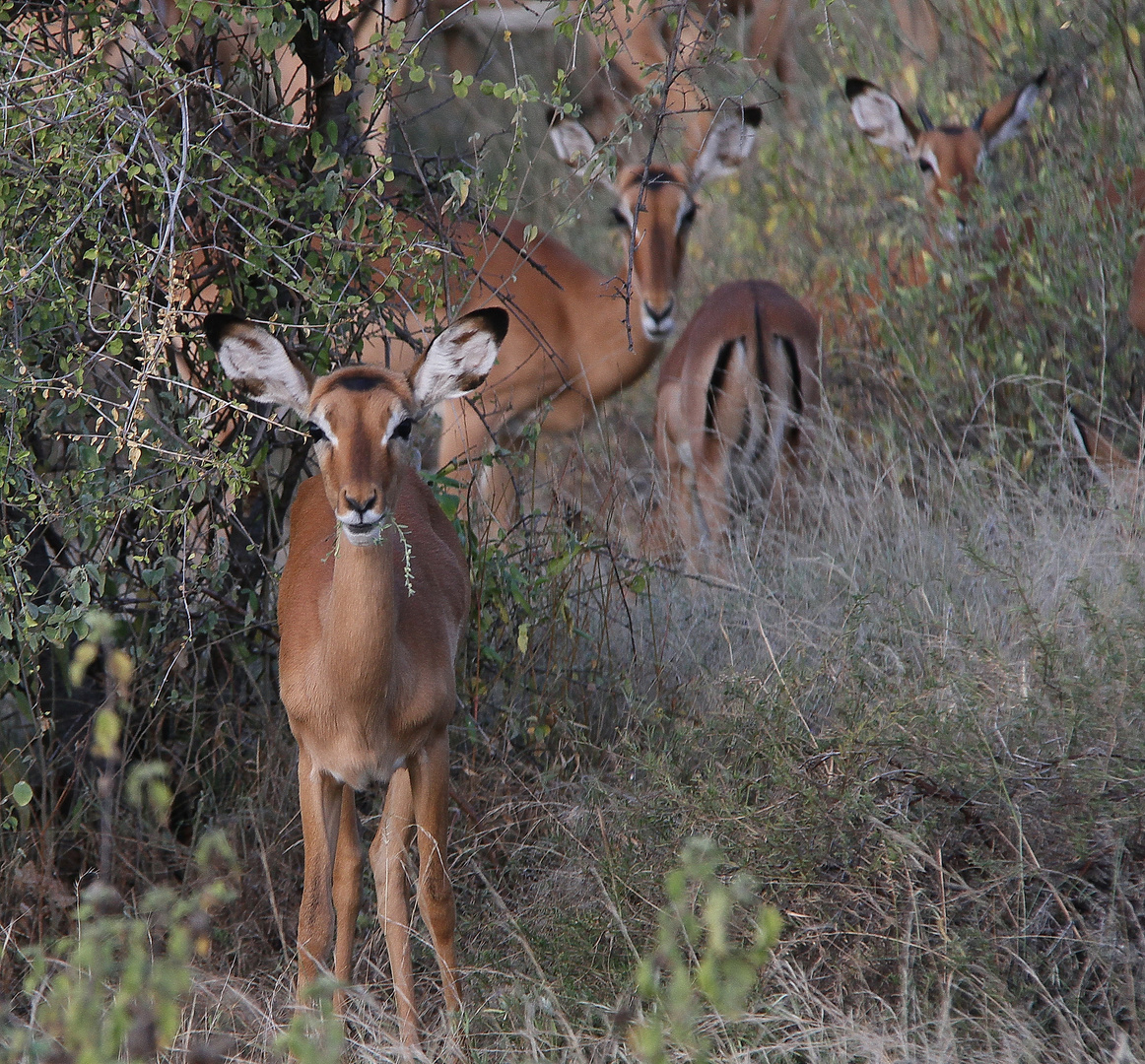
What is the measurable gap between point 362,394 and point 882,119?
15.0 ft

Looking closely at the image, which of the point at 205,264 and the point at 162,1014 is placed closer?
the point at 162,1014

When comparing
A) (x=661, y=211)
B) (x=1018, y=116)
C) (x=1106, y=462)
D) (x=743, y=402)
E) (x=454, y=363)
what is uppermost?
(x=454, y=363)

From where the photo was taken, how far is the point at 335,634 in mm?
3146

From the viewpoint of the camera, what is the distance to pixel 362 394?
3.09 m

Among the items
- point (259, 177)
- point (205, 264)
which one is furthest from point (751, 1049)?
point (205, 264)

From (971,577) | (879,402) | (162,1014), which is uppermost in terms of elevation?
(162,1014)

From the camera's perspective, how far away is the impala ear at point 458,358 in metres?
3.22

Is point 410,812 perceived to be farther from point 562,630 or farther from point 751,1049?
point 751,1049

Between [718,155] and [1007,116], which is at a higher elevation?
[1007,116]

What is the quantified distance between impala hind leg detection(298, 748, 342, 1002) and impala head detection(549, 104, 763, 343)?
301 cm

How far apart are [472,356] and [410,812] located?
3.89 feet

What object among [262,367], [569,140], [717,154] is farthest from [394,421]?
[717,154]

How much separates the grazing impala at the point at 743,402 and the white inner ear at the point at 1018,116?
1.17 metres

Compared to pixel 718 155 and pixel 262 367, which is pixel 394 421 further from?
pixel 718 155
